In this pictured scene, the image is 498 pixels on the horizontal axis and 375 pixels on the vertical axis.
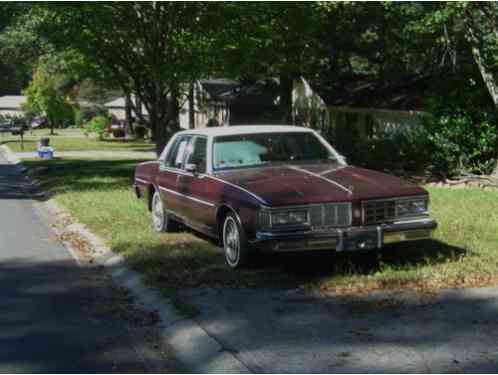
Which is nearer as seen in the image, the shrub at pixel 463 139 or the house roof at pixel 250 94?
the shrub at pixel 463 139

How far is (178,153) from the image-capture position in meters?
10.4

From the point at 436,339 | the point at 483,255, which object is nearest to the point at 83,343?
the point at 436,339

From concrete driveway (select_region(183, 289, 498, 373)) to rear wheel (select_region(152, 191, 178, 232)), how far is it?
11.4ft

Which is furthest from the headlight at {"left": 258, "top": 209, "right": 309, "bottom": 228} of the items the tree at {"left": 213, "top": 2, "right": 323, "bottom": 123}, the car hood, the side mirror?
the tree at {"left": 213, "top": 2, "right": 323, "bottom": 123}

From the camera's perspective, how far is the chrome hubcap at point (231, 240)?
8148mm

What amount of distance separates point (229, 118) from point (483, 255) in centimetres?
4098

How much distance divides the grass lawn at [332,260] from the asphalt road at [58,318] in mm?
739

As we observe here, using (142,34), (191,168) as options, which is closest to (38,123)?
(142,34)

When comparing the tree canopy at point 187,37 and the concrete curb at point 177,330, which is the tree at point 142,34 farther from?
the concrete curb at point 177,330

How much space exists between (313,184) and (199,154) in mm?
2147

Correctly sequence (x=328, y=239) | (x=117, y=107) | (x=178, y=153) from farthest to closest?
(x=117, y=107)
(x=178, y=153)
(x=328, y=239)

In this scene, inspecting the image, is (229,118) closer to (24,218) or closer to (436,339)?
(24,218)

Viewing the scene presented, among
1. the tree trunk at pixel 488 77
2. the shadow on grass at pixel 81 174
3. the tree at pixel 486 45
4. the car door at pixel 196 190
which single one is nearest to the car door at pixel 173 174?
the car door at pixel 196 190

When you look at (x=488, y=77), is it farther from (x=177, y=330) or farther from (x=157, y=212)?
(x=177, y=330)
